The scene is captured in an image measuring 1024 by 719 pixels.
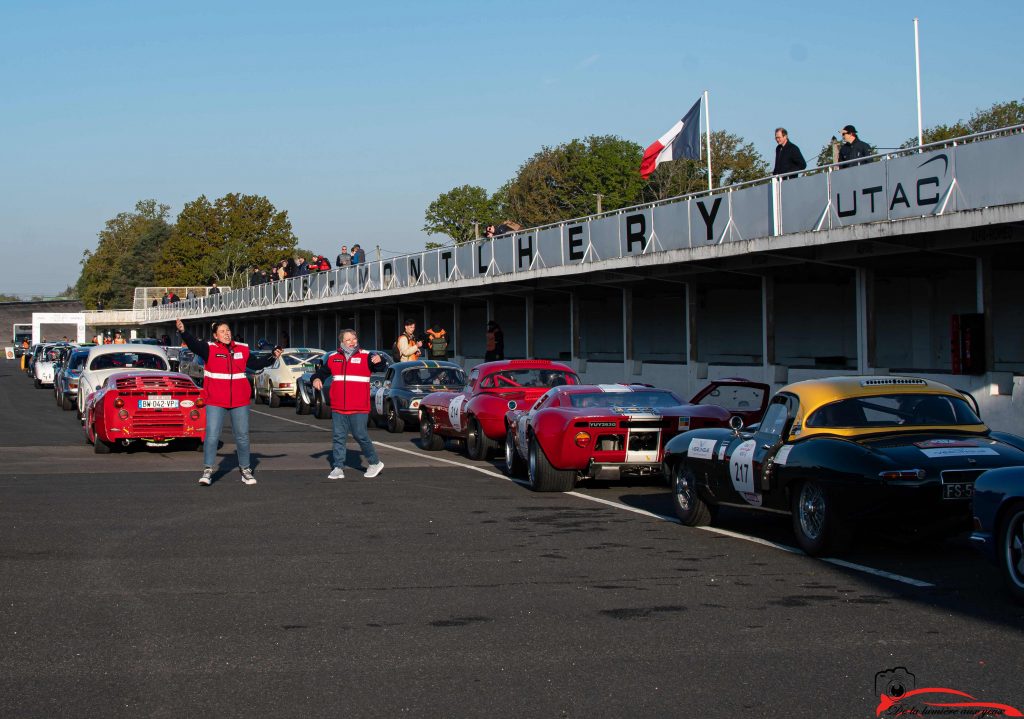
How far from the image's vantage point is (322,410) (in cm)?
2923

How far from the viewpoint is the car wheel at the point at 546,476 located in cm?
1388

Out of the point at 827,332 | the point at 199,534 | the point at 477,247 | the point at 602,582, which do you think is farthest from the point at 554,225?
the point at 602,582

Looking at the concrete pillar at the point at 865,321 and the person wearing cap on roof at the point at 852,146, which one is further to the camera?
the concrete pillar at the point at 865,321

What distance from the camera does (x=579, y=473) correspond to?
13.9m

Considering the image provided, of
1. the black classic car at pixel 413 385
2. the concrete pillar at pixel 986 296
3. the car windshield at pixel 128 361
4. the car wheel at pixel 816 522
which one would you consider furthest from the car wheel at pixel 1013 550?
the car windshield at pixel 128 361

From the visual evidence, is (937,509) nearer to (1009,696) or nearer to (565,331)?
(1009,696)

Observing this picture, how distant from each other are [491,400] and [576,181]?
74.0 m

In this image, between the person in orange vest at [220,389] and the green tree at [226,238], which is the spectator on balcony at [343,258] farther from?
the green tree at [226,238]

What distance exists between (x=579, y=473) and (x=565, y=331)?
33055 millimetres

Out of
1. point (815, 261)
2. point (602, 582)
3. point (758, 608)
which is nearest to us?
point (758, 608)

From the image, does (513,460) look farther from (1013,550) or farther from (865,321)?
(865,321)

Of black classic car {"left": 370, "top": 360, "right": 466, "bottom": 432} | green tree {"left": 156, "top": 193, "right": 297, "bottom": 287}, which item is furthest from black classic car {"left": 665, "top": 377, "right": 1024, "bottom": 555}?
green tree {"left": 156, "top": 193, "right": 297, "bottom": 287}

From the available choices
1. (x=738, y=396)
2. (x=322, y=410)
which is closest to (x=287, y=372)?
(x=322, y=410)

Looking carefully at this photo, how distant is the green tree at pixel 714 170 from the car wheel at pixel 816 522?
68.1m
